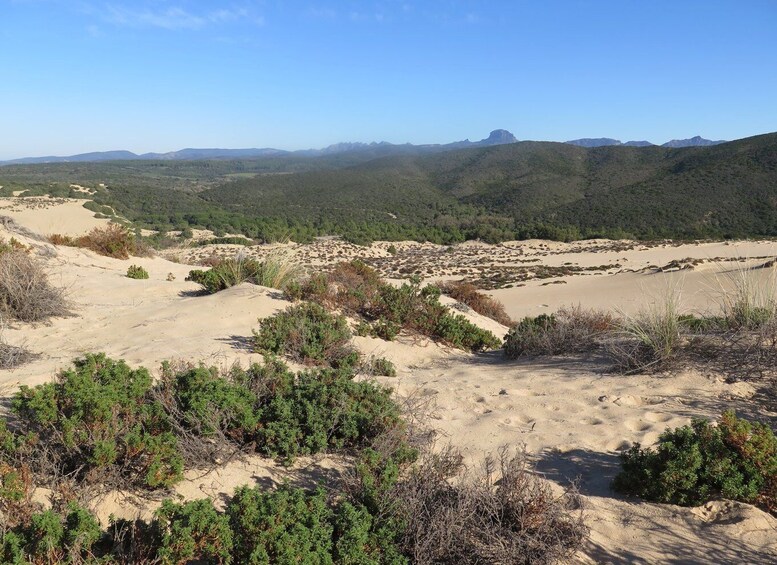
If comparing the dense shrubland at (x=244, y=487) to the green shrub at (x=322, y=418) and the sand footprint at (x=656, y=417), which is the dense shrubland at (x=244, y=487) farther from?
the sand footprint at (x=656, y=417)

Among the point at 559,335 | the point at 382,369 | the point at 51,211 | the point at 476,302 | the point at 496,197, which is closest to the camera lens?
the point at 382,369

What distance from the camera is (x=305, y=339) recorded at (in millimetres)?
5566

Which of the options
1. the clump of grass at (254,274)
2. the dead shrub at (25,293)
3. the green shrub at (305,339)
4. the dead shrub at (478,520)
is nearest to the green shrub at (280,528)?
the dead shrub at (478,520)

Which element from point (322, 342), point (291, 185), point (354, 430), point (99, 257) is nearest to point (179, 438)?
point (354, 430)

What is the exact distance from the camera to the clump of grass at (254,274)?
8.55 metres

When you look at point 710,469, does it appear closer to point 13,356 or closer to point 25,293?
point 13,356

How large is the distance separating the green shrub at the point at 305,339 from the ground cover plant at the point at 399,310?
1099 mm

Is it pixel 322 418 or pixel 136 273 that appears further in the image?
pixel 136 273

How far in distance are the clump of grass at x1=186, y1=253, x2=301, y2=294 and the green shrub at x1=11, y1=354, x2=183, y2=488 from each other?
5.10 m

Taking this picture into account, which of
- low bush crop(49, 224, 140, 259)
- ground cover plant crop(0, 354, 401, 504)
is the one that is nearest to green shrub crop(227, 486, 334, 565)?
ground cover plant crop(0, 354, 401, 504)

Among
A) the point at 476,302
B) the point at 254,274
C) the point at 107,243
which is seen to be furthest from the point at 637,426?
the point at 107,243

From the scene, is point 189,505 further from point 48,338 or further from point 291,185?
point 291,185

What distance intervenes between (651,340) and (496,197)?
65.2m

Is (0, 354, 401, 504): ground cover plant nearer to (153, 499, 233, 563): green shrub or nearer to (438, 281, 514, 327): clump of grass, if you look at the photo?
(153, 499, 233, 563): green shrub
